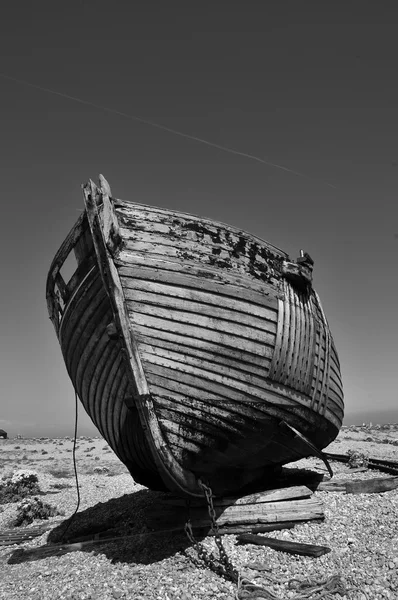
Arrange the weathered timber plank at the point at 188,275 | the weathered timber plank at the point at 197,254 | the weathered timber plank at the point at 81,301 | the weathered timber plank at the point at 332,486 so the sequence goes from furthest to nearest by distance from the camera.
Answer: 1. the weathered timber plank at the point at 332,486
2. the weathered timber plank at the point at 81,301
3. the weathered timber plank at the point at 197,254
4. the weathered timber plank at the point at 188,275

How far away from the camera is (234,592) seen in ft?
14.0

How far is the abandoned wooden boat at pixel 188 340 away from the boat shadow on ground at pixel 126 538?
0.78 meters

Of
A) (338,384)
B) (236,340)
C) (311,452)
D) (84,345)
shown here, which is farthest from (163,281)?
(338,384)

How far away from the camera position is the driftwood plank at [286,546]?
16.4 ft

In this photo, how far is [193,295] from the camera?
567cm

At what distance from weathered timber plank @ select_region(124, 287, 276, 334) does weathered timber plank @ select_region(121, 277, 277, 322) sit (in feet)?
0.13

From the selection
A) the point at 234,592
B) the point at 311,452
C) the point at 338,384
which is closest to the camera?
the point at 234,592

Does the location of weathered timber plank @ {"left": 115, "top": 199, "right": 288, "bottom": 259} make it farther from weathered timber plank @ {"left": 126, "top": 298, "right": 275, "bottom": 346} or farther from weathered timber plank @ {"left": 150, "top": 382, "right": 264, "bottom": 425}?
weathered timber plank @ {"left": 150, "top": 382, "right": 264, "bottom": 425}

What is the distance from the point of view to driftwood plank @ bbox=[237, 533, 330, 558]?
16.4ft

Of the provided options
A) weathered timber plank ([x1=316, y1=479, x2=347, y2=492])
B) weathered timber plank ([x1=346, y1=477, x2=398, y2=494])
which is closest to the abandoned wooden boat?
weathered timber plank ([x1=316, y1=479, x2=347, y2=492])

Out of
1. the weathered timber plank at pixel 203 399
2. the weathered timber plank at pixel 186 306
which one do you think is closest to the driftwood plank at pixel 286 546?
the weathered timber plank at pixel 203 399

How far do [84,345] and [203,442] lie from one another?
8.20 ft

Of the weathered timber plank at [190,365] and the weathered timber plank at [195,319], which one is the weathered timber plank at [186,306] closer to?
the weathered timber plank at [195,319]

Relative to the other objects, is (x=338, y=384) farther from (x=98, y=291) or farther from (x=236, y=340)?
(x=98, y=291)
